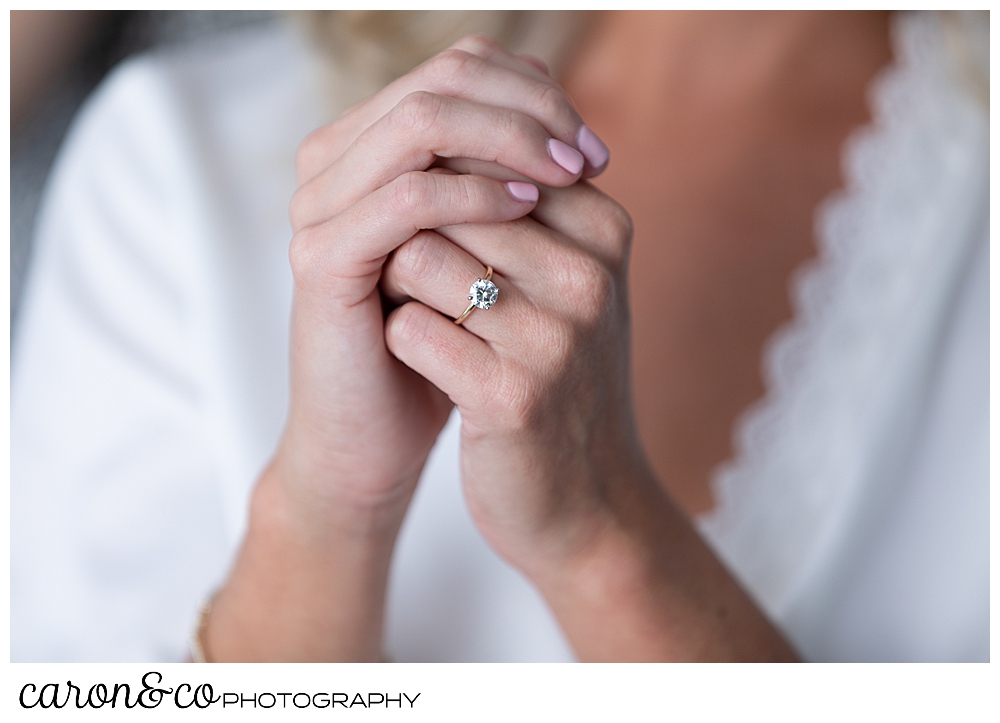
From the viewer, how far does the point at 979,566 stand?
3.79 ft

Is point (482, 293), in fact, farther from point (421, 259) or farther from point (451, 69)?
point (451, 69)

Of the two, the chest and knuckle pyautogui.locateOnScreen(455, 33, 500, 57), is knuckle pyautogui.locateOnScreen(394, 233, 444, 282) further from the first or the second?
the chest

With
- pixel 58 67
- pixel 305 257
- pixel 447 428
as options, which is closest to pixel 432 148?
pixel 305 257

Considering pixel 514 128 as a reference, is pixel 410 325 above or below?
below

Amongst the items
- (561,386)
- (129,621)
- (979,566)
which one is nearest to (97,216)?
(129,621)

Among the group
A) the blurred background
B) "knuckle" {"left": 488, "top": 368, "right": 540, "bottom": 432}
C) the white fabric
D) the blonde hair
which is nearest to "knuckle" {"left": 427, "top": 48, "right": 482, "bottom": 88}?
"knuckle" {"left": 488, "top": 368, "right": 540, "bottom": 432}

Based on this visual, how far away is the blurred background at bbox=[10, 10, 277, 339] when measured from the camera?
1.67 m

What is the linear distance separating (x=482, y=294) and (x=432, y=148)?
4.6 inches

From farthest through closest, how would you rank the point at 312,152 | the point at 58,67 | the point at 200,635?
the point at 58,67 → the point at 200,635 → the point at 312,152

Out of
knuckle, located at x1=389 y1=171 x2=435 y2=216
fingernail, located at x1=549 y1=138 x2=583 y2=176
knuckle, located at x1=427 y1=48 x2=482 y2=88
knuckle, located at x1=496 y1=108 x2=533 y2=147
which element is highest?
knuckle, located at x1=427 y1=48 x2=482 y2=88

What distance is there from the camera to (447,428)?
123 cm

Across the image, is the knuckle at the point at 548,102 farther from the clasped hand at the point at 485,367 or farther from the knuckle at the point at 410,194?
the knuckle at the point at 410,194

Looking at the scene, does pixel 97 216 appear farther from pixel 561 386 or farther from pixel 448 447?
pixel 561 386
